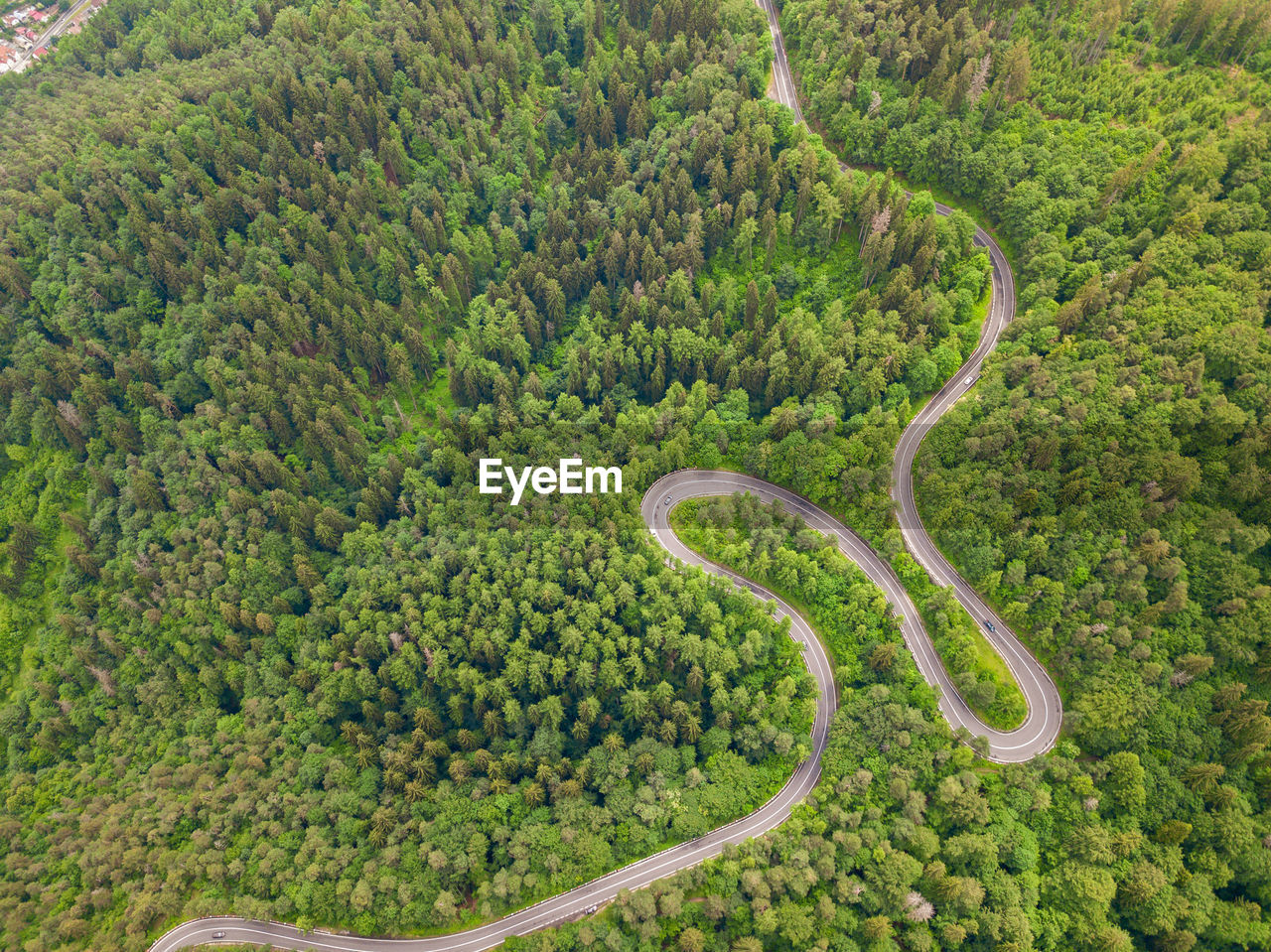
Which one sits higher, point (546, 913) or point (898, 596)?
point (898, 596)

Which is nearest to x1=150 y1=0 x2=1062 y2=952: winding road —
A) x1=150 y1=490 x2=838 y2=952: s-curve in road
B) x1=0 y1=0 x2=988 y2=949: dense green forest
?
x1=150 y1=490 x2=838 y2=952: s-curve in road

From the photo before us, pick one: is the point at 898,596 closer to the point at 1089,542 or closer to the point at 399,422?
the point at 1089,542

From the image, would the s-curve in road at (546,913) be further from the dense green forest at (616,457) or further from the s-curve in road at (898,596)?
the s-curve in road at (898,596)

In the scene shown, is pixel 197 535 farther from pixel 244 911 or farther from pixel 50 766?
pixel 244 911

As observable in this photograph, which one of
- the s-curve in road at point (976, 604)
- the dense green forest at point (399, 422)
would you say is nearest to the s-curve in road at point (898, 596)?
the s-curve in road at point (976, 604)

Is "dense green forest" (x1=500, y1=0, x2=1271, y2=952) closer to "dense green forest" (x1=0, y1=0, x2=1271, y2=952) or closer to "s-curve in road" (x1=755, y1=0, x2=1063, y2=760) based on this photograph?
"dense green forest" (x1=0, y1=0, x2=1271, y2=952)

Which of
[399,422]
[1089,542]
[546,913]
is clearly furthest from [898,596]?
[399,422]
